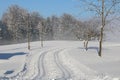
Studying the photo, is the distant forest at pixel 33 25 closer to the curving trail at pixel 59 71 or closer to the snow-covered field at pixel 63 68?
the snow-covered field at pixel 63 68

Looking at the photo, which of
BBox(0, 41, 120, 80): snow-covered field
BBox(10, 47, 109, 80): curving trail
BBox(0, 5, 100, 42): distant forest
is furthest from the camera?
BBox(0, 5, 100, 42): distant forest

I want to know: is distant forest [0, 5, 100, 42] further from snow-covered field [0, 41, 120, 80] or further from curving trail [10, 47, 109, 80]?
curving trail [10, 47, 109, 80]

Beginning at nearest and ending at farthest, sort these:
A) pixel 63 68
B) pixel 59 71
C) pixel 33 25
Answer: pixel 59 71
pixel 63 68
pixel 33 25

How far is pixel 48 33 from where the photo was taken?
129750mm

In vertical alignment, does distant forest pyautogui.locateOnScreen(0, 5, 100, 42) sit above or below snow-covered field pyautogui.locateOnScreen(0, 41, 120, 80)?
above

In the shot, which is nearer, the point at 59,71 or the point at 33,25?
the point at 59,71

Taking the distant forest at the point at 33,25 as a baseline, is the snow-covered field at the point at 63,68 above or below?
below

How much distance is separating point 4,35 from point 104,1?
259 feet

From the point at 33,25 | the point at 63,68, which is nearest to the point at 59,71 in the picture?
the point at 63,68

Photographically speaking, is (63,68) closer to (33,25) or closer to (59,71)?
(59,71)

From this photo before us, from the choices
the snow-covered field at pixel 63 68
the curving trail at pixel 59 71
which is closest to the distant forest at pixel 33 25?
the snow-covered field at pixel 63 68

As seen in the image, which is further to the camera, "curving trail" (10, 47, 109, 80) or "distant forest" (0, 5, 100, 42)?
"distant forest" (0, 5, 100, 42)

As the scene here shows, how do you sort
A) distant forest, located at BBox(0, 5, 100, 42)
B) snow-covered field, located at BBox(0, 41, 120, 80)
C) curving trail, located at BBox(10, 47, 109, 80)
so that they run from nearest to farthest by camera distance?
1. curving trail, located at BBox(10, 47, 109, 80)
2. snow-covered field, located at BBox(0, 41, 120, 80)
3. distant forest, located at BBox(0, 5, 100, 42)

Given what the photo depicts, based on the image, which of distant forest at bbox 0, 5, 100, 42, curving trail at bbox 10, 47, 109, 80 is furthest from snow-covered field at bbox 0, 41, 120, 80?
distant forest at bbox 0, 5, 100, 42
